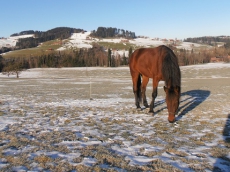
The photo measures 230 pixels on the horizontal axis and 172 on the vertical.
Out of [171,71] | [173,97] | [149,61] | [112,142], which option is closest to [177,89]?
[173,97]

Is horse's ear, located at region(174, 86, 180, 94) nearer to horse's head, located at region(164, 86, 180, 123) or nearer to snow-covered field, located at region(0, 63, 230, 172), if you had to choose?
horse's head, located at region(164, 86, 180, 123)

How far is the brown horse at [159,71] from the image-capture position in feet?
22.3

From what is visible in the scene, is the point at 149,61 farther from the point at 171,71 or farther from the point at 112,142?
the point at 112,142

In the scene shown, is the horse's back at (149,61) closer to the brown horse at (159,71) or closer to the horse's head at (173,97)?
the brown horse at (159,71)

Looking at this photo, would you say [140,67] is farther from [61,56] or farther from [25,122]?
[61,56]

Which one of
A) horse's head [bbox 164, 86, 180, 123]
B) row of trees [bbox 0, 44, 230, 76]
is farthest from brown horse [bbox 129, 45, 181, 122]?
row of trees [bbox 0, 44, 230, 76]

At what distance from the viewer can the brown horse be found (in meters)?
6.79

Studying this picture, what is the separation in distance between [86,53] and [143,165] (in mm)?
118714

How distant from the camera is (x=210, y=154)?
14.3 ft

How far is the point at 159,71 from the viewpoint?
8242 mm

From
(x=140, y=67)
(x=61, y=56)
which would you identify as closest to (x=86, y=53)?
(x=61, y=56)

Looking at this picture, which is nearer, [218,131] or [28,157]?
[28,157]

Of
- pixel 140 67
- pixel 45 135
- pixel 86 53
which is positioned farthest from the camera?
pixel 86 53

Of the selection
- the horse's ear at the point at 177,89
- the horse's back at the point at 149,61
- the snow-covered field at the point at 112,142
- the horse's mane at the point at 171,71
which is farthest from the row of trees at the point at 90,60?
the horse's ear at the point at 177,89
